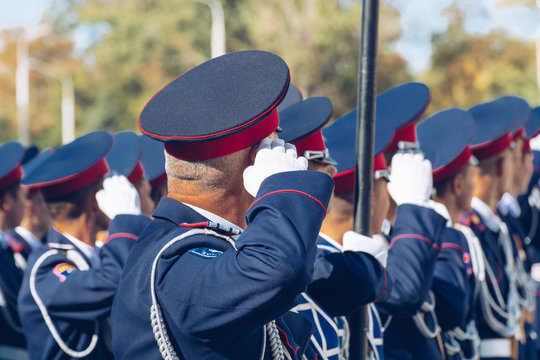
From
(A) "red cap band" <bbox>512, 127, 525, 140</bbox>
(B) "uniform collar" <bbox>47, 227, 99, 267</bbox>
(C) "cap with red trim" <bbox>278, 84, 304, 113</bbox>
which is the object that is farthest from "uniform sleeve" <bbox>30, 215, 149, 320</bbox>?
(A) "red cap band" <bbox>512, 127, 525, 140</bbox>

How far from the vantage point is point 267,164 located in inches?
88.3

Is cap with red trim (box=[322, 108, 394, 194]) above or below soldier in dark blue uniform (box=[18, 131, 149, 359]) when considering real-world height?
above

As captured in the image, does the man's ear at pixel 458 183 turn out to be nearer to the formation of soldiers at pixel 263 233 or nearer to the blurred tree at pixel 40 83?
the formation of soldiers at pixel 263 233

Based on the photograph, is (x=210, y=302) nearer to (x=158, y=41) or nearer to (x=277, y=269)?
(x=277, y=269)

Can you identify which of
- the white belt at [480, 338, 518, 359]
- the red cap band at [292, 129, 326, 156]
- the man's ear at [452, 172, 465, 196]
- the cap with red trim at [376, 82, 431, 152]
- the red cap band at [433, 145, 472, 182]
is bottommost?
the white belt at [480, 338, 518, 359]

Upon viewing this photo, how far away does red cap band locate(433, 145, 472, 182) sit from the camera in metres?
4.37

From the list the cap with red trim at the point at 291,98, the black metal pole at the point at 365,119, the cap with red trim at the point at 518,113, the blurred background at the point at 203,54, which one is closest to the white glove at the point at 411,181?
the cap with red trim at the point at 291,98

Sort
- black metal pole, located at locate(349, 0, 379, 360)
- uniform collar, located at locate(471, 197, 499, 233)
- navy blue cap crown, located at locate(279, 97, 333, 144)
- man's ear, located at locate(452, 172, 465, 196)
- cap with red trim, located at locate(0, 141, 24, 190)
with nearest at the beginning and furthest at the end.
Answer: black metal pole, located at locate(349, 0, 379, 360) < navy blue cap crown, located at locate(279, 97, 333, 144) < man's ear, located at locate(452, 172, 465, 196) < uniform collar, located at locate(471, 197, 499, 233) < cap with red trim, located at locate(0, 141, 24, 190)

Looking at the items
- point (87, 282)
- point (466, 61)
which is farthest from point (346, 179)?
point (466, 61)

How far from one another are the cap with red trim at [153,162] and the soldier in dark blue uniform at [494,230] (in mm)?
1841

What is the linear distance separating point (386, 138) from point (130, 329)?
1760mm

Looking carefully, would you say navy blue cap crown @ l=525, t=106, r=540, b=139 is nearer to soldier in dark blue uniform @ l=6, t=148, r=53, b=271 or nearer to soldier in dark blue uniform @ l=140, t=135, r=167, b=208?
soldier in dark blue uniform @ l=140, t=135, r=167, b=208

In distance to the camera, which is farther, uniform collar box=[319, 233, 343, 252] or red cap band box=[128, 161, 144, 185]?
red cap band box=[128, 161, 144, 185]

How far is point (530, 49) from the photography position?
98.5 feet
